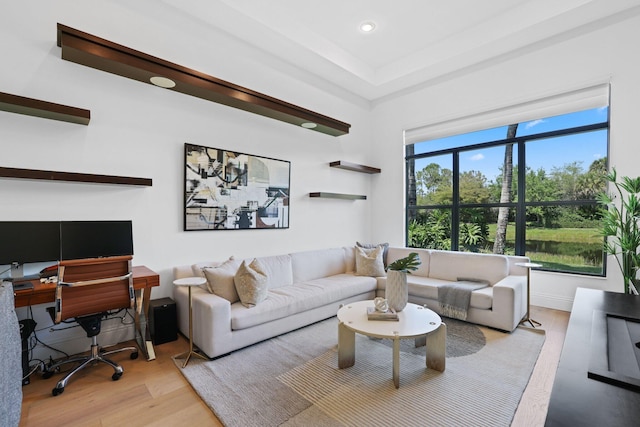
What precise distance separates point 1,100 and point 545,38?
215 inches

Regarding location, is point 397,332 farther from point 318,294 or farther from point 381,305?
point 318,294

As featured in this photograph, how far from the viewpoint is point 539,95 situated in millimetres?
3898

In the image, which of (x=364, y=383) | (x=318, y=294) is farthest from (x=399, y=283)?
(x=318, y=294)

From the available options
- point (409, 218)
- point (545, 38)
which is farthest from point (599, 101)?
point (409, 218)

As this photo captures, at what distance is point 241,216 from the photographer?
379cm

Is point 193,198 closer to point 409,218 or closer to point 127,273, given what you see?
point 127,273

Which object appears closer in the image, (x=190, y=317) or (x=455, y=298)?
(x=190, y=317)

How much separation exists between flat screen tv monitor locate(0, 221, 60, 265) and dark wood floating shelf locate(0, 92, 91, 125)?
34.4 inches

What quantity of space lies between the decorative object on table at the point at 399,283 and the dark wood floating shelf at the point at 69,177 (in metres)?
2.42

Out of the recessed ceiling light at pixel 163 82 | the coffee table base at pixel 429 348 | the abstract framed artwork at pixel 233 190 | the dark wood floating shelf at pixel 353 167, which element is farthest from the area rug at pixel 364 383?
the dark wood floating shelf at pixel 353 167

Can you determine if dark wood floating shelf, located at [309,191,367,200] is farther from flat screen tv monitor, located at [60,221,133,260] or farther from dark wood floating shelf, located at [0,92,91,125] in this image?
dark wood floating shelf, located at [0,92,91,125]

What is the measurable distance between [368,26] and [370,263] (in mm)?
3058

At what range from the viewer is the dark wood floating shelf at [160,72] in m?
2.40

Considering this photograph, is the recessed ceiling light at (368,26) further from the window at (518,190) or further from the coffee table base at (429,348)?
the coffee table base at (429,348)
